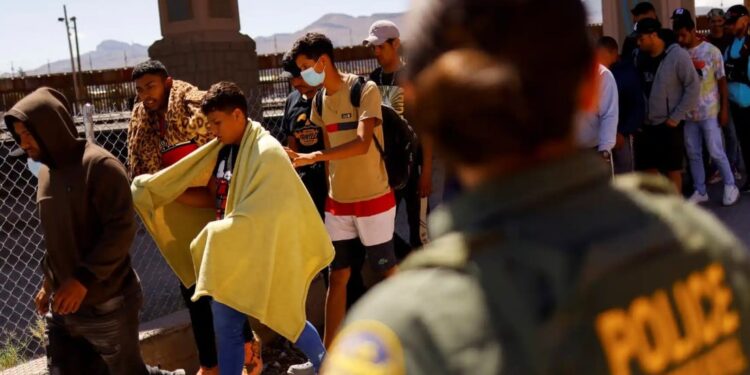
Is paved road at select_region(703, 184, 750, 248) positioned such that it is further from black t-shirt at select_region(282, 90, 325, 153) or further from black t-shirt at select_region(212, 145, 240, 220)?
black t-shirt at select_region(212, 145, 240, 220)

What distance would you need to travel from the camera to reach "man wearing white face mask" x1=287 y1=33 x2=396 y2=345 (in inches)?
186

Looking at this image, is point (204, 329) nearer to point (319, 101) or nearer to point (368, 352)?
point (319, 101)

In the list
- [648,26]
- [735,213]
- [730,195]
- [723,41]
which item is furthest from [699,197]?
[723,41]

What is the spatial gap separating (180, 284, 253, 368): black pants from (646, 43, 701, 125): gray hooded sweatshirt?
4.30 metres

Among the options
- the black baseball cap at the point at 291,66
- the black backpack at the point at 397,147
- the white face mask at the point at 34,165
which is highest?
the black baseball cap at the point at 291,66

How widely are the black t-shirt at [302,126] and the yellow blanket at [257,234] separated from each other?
0.87 metres

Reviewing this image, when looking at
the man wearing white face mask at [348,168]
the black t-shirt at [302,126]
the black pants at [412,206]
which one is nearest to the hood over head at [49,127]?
the man wearing white face mask at [348,168]

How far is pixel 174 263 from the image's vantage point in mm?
4562

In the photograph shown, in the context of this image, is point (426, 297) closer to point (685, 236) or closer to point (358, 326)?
point (358, 326)

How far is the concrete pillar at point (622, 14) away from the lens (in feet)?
37.3

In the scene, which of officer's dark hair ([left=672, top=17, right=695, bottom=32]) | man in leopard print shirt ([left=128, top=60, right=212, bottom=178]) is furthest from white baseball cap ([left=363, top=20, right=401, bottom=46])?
officer's dark hair ([left=672, top=17, right=695, bottom=32])

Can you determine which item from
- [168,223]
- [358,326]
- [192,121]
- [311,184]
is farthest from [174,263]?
[358,326]

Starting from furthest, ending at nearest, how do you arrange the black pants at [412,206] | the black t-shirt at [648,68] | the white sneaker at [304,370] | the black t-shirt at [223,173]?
1. the black t-shirt at [648,68]
2. the black pants at [412,206]
3. the white sneaker at [304,370]
4. the black t-shirt at [223,173]

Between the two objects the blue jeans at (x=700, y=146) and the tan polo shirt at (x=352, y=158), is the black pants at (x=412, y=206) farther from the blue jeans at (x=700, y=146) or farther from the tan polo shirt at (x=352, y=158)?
the blue jeans at (x=700, y=146)
